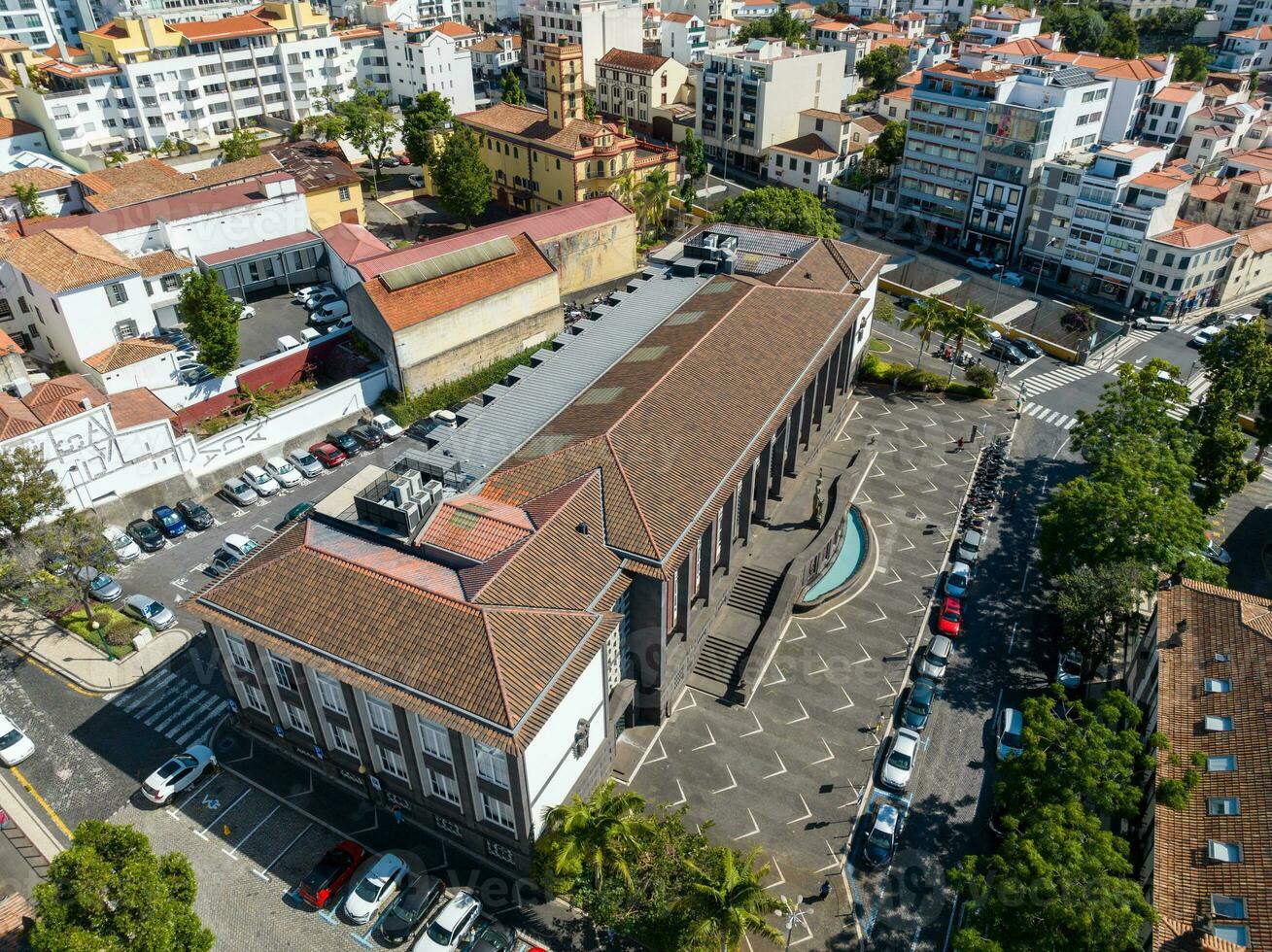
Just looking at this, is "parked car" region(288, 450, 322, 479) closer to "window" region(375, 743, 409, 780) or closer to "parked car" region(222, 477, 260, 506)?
"parked car" region(222, 477, 260, 506)

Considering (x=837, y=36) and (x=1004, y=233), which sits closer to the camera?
(x=1004, y=233)

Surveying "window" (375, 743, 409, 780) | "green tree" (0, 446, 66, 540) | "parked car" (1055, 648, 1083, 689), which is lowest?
"parked car" (1055, 648, 1083, 689)

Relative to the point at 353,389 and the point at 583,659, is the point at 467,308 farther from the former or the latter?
the point at 583,659

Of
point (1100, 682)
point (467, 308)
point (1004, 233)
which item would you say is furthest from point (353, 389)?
point (1004, 233)

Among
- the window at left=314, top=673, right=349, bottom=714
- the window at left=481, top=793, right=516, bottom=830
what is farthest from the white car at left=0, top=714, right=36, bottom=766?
the window at left=481, top=793, right=516, bottom=830

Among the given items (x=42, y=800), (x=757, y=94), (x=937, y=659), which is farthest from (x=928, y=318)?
(x=42, y=800)

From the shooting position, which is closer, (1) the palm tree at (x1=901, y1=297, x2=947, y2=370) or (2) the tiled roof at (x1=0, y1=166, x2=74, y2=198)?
(1) the palm tree at (x1=901, y1=297, x2=947, y2=370)

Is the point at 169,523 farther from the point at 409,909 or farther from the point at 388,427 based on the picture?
the point at 409,909
